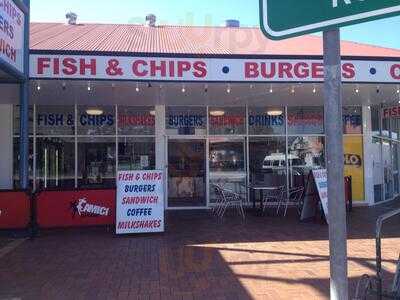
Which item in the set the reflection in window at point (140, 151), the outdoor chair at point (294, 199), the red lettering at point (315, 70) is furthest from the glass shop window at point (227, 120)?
the red lettering at point (315, 70)

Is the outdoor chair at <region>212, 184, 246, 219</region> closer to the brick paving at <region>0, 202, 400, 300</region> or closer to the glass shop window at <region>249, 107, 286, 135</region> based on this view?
the brick paving at <region>0, 202, 400, 300</region>

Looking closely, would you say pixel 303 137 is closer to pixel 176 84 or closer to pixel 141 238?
pixel 176 84

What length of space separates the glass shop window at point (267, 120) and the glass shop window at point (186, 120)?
1.51 m

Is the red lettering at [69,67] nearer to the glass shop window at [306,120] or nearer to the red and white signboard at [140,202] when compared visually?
the red and white signboard at [140,202]

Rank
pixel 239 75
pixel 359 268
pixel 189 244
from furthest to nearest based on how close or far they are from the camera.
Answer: pixel 239 75 → pixel 189 244 → pixel 359 268

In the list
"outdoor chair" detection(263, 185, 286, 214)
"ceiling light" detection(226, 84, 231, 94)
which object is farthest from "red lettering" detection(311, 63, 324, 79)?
"outdoor chair" detection(263, 185, 286, 214)

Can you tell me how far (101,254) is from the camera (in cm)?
873

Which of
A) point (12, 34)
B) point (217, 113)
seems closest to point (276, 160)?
point (217, 113)

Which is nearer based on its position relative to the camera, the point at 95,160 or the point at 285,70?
the point at 285,70

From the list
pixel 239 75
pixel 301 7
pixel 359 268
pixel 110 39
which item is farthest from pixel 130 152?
pixel 301 7

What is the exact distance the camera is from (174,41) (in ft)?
53.4

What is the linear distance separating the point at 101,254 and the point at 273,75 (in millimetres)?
5595

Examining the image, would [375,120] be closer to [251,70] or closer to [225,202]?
[225,202]

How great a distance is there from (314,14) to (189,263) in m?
6.20
